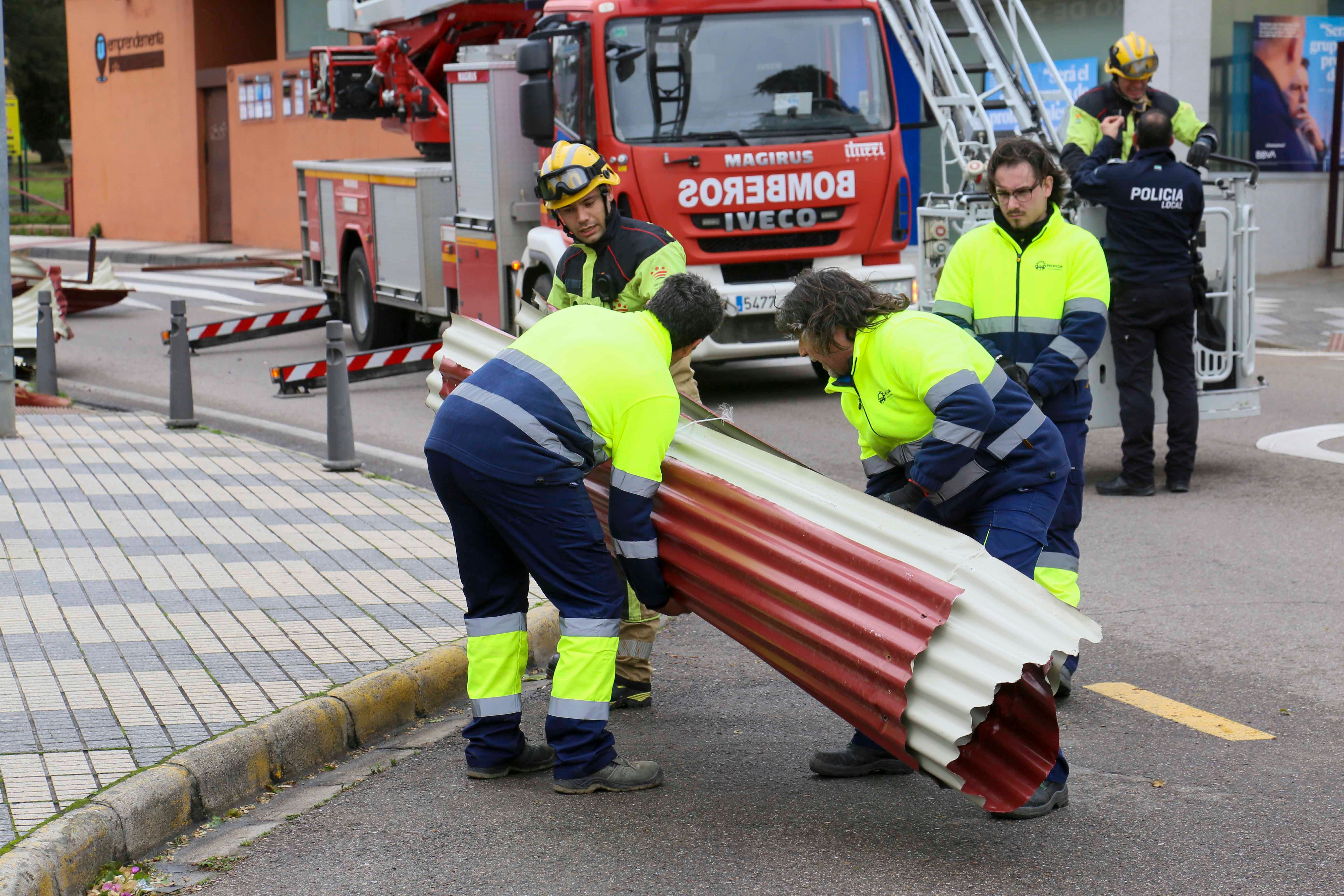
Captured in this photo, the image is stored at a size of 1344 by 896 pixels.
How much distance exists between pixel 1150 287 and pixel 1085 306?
10.1ft

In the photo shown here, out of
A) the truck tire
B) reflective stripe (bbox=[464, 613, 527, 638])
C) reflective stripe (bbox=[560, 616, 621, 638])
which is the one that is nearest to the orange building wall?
the truck tire

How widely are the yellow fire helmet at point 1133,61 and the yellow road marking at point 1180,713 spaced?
4.69m

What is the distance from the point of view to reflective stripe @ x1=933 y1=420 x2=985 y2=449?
164 inches

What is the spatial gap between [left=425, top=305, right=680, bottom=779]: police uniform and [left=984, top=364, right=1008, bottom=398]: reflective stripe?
2.89ft

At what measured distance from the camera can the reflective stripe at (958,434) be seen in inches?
164

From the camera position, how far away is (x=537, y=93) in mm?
10883

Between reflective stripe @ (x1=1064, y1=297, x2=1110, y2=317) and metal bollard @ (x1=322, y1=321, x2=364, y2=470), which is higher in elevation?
reflective stripe @ (x1=1064, y1=297, x2=1110, y2=317)

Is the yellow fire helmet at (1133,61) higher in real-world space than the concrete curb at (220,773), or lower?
higher

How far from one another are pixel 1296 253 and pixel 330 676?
17506 millimetres

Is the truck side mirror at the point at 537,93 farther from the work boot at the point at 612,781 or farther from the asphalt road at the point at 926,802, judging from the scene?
the work boot at the point at 612,781

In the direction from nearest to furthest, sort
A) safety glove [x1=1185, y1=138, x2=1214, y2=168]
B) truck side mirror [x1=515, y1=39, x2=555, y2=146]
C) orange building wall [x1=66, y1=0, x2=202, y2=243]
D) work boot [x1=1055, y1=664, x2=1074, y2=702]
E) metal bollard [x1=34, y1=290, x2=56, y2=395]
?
work boot [x1=1055, y1=664, x2=1074, y2=702], safety glove [x1=1185, y1=138, x2=1214, y2=168], truck side mirror [x1=515, y1=39, x2=555, y2=146], metal bollard [x1=34, y1=290, x2=56, y2=395], orange building wall [x1=66, y1=0, x2=202, y2=243]

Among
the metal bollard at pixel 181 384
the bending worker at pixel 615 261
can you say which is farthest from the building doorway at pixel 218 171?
the bending worker at pixel 615 261

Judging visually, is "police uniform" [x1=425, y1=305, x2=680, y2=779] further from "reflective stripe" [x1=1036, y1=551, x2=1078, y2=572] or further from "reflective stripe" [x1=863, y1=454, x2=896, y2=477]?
"reflective stripe" [x1=1036, y1=551, x2=1078, y2=572]

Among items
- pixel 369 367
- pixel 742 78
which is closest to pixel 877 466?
pixel 742 78
